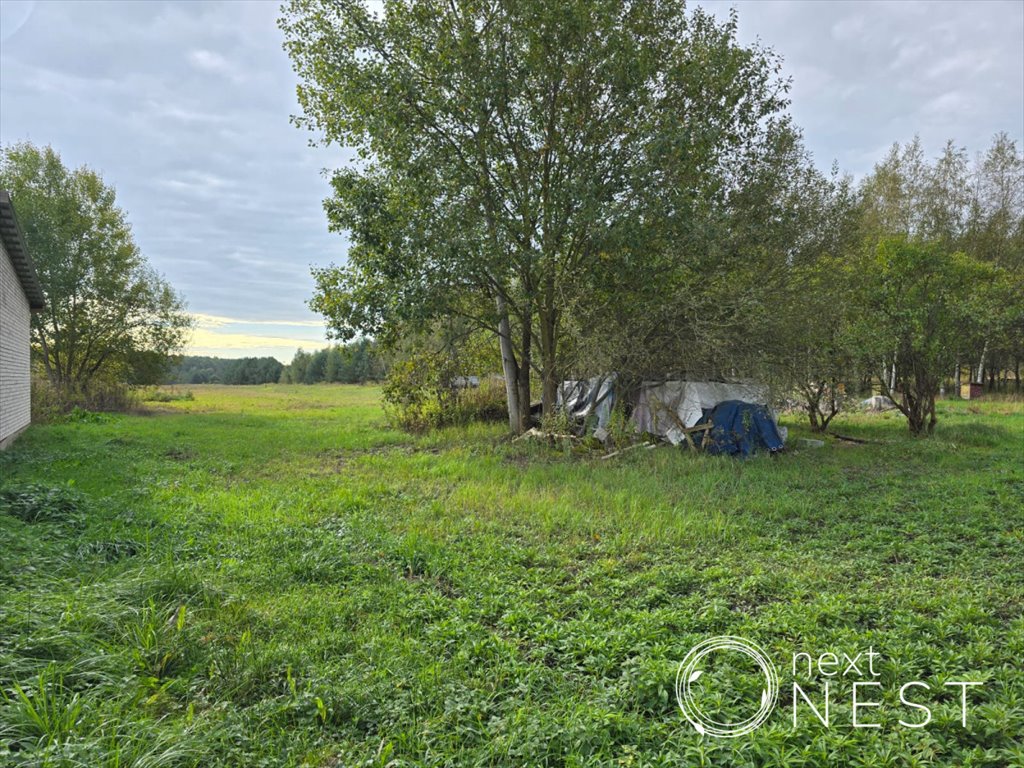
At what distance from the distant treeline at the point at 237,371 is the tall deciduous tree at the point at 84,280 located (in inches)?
1926

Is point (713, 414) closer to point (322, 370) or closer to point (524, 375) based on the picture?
point (524, 375)

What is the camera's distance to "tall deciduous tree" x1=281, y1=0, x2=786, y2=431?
9.59 m

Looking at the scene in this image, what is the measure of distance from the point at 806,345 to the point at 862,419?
774 centimetres

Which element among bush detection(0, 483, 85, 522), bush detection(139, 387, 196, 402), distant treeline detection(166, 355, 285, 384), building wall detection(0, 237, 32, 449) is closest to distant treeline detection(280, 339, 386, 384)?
distant treeline detection(166, 355, 285, 384)

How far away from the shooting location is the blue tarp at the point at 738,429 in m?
10.2

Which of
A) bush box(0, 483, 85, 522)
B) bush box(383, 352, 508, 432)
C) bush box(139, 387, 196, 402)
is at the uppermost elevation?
bush box(383, 352, 508, 432)

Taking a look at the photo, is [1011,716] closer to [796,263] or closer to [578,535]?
[578,535]

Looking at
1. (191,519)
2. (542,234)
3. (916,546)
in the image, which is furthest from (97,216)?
(916,546)

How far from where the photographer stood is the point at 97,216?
72.5ft

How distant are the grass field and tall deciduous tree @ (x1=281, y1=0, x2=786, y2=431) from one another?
14.5 feet

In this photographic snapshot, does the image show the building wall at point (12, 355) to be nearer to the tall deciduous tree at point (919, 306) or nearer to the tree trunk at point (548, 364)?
the tree trunk at point (548, 364)

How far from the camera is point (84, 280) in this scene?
21.5 meters

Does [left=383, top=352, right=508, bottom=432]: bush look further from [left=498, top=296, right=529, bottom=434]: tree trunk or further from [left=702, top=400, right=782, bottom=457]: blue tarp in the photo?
[left=702, top=400, right=782, bottom=457]: blue tarp

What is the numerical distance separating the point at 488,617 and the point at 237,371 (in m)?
77.7
